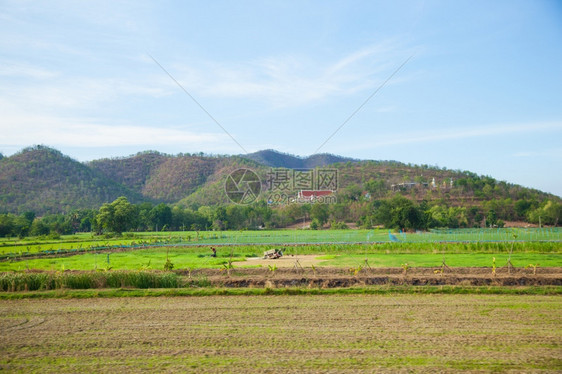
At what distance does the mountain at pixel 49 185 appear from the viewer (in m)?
105

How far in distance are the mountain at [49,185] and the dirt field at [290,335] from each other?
102576 mm

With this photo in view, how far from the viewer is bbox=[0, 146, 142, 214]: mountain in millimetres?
104938

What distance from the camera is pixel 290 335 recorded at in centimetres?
1085

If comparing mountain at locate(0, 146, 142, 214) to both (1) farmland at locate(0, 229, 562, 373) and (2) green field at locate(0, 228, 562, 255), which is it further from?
(1) farmland at locate(0, 229, 562, 373)

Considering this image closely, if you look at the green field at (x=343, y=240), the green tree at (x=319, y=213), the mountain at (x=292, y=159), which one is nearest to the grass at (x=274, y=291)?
the green field at (x=343, y=240)

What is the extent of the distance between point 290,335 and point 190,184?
138311 millimetres

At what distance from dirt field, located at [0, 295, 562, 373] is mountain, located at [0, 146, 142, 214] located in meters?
103

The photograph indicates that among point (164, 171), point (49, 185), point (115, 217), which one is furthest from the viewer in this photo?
point (164, 171)

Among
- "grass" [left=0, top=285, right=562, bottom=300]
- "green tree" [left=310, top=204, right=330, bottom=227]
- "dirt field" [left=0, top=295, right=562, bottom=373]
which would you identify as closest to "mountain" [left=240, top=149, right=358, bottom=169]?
"green tree" [left=310, top=204, right=330, bottom=227]

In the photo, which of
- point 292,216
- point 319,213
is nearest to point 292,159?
point 292,216

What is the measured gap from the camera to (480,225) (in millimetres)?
78562

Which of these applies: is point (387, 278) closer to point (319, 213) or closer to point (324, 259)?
point (324, 259)

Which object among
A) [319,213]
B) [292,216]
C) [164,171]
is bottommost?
[292,216]

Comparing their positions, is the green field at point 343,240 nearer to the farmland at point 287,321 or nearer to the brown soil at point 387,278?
the brown soil at point 387,278
